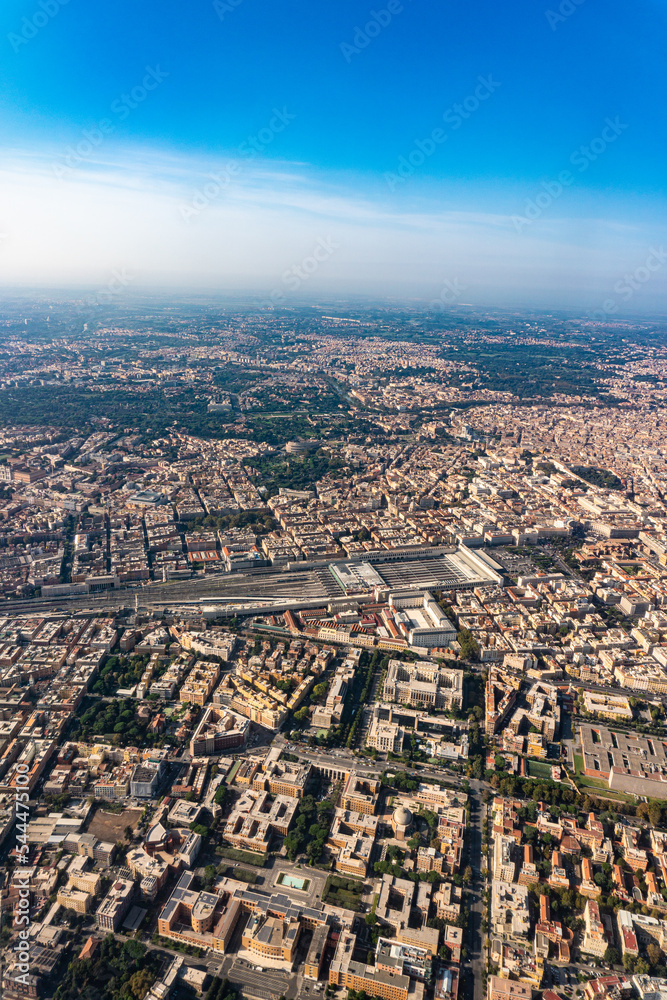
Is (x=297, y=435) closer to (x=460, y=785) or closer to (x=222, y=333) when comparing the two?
(x=460, y=785)

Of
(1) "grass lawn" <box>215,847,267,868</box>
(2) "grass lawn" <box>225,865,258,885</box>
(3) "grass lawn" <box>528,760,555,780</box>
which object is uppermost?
(3) "grass lawn" <box>528,760,555,780</box>

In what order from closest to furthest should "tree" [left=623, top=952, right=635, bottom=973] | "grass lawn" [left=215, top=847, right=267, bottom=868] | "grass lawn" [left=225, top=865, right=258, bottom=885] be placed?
"tree" [left=623, top=952, right=635, bottom=973] < "grass lawn" [left=225, top=865, right=258, bottom=885] < "grass lawn" [left=215, top=847, right=267, bottom=868]

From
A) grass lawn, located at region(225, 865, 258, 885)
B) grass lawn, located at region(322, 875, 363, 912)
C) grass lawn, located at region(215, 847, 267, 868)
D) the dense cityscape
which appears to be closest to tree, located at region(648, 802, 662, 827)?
the dense cityscape

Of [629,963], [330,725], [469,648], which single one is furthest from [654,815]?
[330,725]

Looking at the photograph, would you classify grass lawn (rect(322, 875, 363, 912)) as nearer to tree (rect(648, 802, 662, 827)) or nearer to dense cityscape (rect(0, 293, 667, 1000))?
dense cityscape (rect(0, 293, 667, 1000))

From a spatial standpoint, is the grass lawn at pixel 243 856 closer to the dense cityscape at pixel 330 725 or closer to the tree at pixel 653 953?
the dense cityscape at pixel 330 725

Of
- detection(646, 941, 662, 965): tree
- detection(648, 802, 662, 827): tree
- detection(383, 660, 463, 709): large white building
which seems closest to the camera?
detection(646, 941, 662, 965): tree

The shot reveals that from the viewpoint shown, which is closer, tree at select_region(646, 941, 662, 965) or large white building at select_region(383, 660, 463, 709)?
tree at select_region(646, 941, 662, 965)
